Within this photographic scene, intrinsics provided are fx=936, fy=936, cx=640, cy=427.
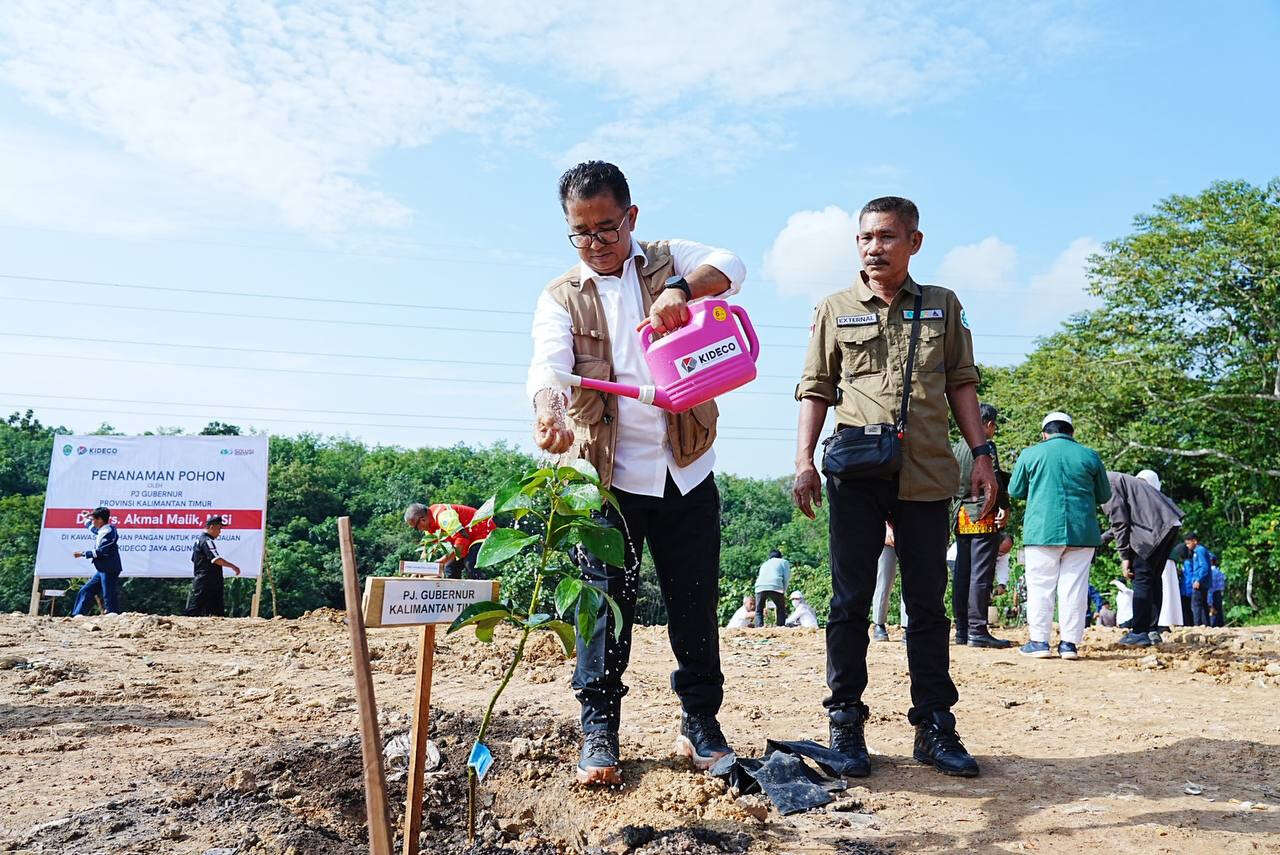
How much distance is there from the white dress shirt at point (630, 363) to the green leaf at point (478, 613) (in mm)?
795

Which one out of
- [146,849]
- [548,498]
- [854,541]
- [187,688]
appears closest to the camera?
[548,498]

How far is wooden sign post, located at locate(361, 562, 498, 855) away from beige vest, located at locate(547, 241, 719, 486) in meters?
0.75

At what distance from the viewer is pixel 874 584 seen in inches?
124

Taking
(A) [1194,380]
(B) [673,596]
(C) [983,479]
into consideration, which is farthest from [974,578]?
(A) [1194,380]

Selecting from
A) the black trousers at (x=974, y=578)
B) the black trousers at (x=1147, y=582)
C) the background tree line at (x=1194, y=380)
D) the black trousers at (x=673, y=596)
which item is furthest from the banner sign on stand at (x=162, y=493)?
the black trousers at (x=673, y=596)

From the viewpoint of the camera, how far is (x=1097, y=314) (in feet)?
68.9

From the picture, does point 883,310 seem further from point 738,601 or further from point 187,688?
point 738,601

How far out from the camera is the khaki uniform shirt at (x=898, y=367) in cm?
311

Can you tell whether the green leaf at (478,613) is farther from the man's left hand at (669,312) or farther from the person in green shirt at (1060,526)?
the person in green shirt at (1060,526)

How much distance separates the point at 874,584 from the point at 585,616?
133cm

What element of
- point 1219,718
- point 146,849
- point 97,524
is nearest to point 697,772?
point 146,849

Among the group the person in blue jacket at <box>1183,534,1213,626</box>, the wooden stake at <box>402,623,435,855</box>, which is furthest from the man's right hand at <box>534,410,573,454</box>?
the person in blue jacket at <box>1183,534,1213,626</box>

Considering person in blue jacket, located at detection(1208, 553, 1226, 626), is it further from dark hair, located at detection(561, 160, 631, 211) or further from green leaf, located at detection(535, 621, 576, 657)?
green leaf, located at detection(535, 621, 576, 657)

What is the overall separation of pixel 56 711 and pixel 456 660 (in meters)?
2.24
